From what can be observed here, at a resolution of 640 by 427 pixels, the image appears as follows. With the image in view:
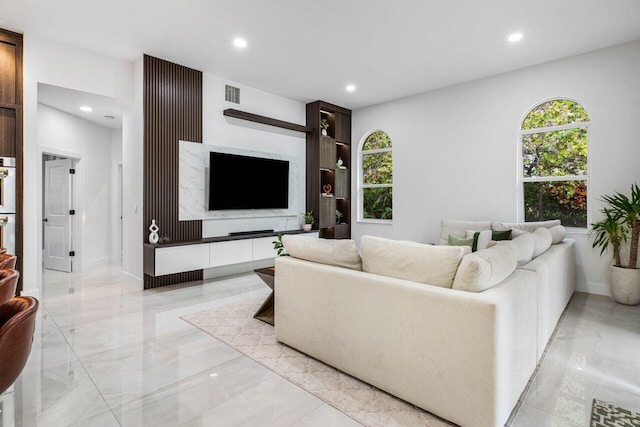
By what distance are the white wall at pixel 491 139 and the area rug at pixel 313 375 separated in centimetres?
376

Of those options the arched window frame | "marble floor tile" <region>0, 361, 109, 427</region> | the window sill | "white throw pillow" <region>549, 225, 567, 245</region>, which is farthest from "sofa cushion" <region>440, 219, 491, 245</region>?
"marble floor tile" <region>0, 361, 109, 427</region>

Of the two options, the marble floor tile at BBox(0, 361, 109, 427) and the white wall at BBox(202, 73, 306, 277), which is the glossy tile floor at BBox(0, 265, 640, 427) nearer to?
the marble floor tile at BBox(0, 361, 109, 427)

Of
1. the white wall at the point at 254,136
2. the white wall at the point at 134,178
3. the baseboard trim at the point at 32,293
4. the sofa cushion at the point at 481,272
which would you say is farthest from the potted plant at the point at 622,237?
the baseboard trim at the point at 32,293

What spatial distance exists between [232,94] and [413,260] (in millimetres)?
4489

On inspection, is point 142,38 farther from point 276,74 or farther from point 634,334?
point 634,334

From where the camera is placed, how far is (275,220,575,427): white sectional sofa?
1.57 meters

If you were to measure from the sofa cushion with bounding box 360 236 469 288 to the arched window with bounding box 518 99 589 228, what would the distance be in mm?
3661

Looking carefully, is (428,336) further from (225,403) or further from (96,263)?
(96,263)

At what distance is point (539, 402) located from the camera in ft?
6.23

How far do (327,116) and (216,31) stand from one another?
128 inches

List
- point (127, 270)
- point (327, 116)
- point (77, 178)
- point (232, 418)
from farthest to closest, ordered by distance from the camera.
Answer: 1. point (327, 116)
2. point (77, 178)
3. point (127, 270)
4. point (232, 418)

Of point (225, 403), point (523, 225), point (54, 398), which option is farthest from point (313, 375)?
point (523, 225)

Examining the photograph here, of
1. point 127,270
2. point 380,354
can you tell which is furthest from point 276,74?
point 380,354

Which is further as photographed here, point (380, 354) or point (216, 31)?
point (216, 31)
